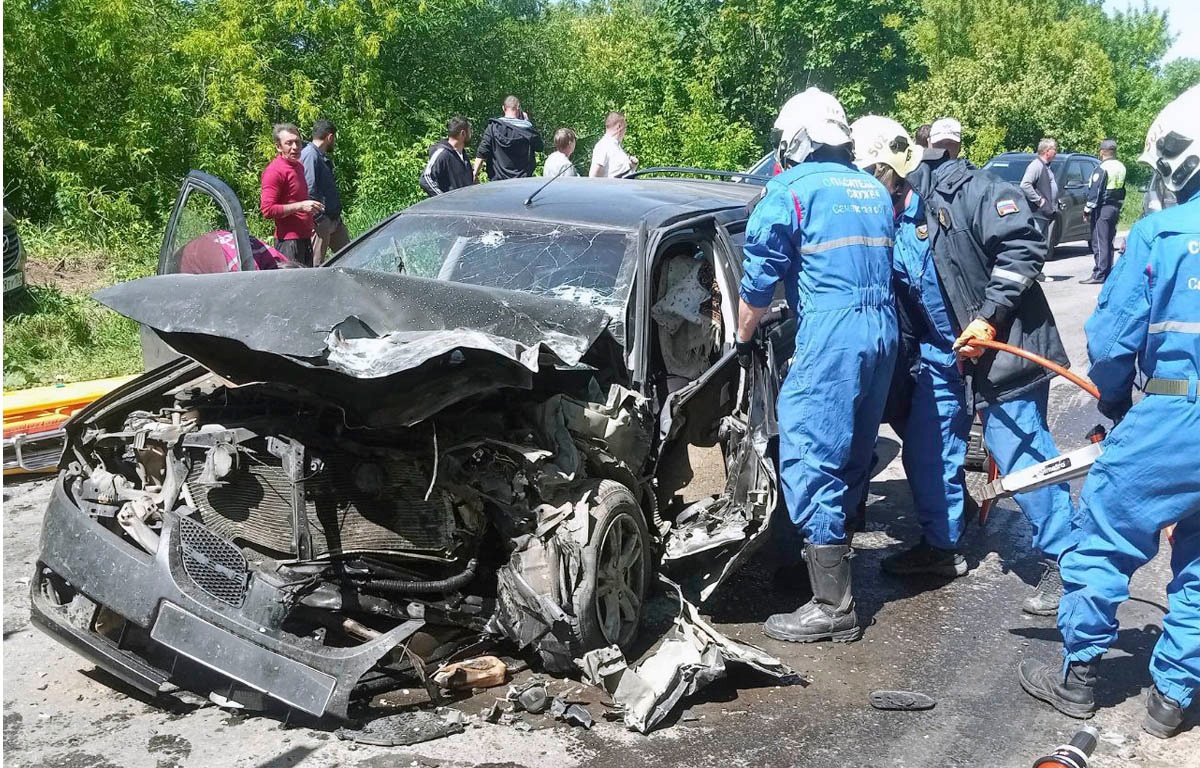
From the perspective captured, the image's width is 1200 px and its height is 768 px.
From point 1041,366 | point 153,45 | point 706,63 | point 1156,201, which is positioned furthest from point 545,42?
point 1041,366

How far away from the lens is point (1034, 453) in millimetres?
4770

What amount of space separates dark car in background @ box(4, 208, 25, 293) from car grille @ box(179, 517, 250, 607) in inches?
257

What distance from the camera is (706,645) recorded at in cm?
394

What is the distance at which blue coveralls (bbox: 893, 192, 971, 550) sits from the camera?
194 inches

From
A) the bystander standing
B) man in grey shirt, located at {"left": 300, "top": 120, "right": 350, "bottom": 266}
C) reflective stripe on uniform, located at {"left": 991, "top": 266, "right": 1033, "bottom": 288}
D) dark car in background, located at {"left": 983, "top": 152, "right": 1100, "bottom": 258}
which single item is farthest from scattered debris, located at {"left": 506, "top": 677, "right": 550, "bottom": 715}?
dark car in background, located at {"left": 983, "top": 152, "right": 1100, "bottom": 258}

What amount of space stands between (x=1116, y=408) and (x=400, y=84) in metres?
14.5

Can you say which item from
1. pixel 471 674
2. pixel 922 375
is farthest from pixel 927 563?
pixel 471 674

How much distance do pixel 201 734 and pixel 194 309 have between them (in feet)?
4.72

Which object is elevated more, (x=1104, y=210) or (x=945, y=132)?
(x=945, y=132)

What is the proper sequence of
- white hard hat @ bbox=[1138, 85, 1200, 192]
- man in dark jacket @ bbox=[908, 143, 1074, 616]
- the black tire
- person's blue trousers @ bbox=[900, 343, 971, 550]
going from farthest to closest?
1. person's blue trousers @ bbox=[900, 343, 971, 550]
2. man in dark jacket @ bbox=[908, 143, 1074, 616]
3. the black tire
4. white hard hat @ bbox=[1138, 85, 1200, 192]

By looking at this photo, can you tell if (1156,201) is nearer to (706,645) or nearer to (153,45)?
(706,645)

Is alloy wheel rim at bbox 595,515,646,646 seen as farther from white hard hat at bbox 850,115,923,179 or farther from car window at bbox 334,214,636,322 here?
white hard hat at bbox 850,115,923,179

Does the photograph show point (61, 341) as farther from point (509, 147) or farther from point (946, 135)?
point (946, 135)

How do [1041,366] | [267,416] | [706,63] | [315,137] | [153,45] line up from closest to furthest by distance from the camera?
[267,416] → [1041,366] → [315,137] → [153,45] → [706,63]
